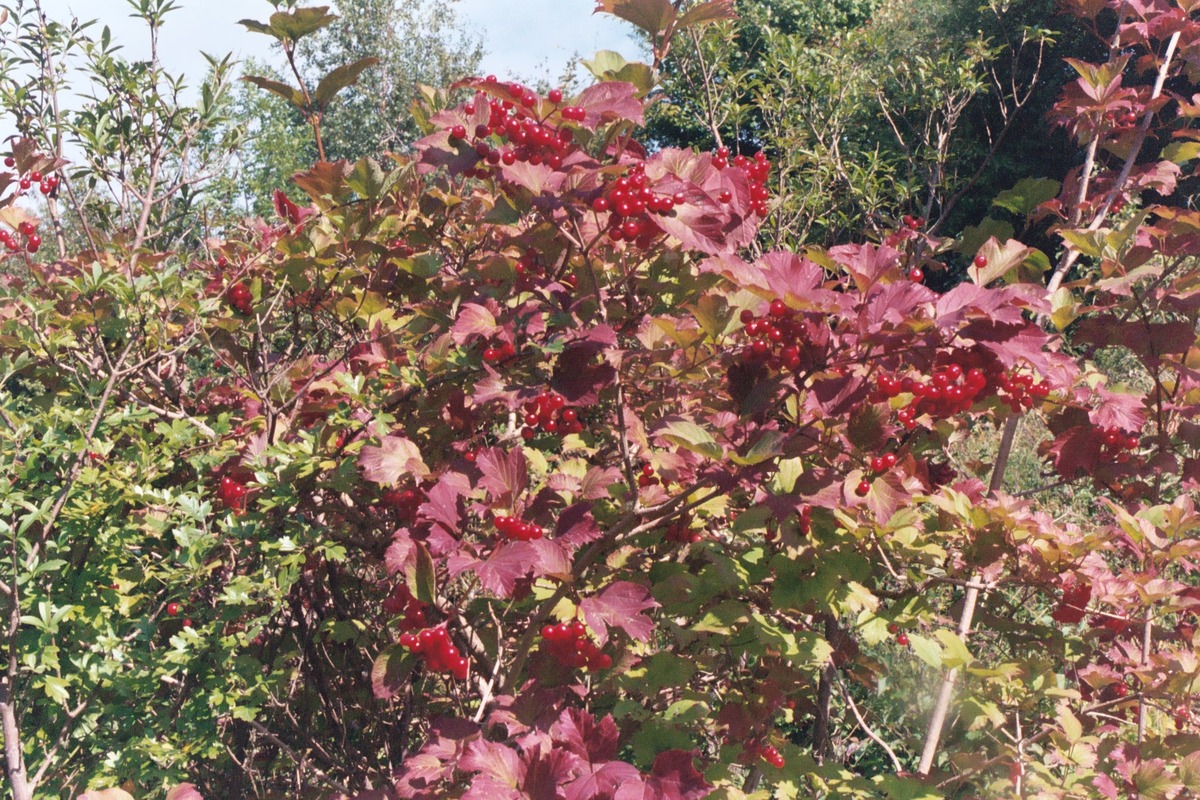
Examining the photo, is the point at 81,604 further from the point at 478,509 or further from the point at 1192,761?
the point at 1192,761

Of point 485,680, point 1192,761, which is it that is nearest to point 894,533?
point 1192,761

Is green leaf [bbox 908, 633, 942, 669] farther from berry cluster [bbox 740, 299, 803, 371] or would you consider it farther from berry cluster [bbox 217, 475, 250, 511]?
berry cluster [bbox 217, 475, 250, 511]

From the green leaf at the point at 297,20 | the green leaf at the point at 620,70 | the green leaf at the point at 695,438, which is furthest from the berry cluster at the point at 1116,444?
the green leaf at the point at 297,20

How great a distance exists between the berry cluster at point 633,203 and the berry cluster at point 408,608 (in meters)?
0.78

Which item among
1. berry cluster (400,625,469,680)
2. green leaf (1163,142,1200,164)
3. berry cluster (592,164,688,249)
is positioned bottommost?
berry cluster (400,625,469,680)

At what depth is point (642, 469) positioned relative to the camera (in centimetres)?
193

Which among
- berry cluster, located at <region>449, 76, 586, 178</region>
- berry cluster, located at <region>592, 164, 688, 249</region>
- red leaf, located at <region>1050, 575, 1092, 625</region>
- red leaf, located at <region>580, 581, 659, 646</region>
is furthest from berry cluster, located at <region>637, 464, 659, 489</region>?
red leaf, located at <region>1050, 575, 1092, 625</region>

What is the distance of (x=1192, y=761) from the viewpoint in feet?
5.49

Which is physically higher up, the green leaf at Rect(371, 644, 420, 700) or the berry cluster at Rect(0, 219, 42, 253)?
the berry cluster at Rect(0, 219, 42, 253)

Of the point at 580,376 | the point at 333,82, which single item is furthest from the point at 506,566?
the point at 333,82

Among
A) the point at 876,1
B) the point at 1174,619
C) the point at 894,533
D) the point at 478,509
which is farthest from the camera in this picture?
the point at 876,1

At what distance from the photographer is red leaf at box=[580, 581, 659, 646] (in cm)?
154

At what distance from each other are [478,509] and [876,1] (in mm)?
16042

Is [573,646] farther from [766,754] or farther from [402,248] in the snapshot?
[402,248]
